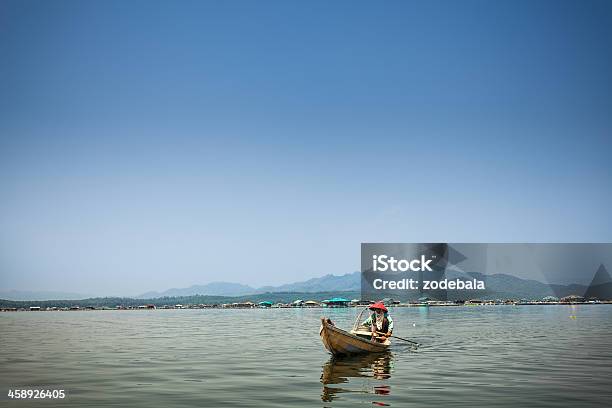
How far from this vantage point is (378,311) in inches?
1318

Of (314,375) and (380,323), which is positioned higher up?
(380,323)

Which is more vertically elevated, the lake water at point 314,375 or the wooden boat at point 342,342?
the wooden boat at point 342,342

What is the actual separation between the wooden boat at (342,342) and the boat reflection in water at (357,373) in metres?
0.36

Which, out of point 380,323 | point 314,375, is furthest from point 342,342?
point 314,375

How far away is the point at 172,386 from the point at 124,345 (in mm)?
21491

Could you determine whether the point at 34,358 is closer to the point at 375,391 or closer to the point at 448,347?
the point at 375,391

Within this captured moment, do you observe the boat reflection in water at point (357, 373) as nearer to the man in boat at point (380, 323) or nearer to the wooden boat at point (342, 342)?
the wooden boat at point (342, 342)

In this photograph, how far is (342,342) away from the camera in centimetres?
2956

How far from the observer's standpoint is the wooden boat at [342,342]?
95.8 feet

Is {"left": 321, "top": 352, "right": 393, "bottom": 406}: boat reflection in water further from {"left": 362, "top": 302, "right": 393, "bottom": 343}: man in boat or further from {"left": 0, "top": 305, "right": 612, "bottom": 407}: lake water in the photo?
{"left": 362, "top": 302, "right": 393, "bottom": 343}: man in boat

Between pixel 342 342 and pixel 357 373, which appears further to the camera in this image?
pixel 342 342

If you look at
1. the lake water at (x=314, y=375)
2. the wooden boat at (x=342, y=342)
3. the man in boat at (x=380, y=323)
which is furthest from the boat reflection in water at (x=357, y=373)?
the man in boat at (x=380, y=323)

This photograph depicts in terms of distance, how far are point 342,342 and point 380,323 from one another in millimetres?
5137

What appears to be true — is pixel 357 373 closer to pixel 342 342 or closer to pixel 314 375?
pixel 314 375
